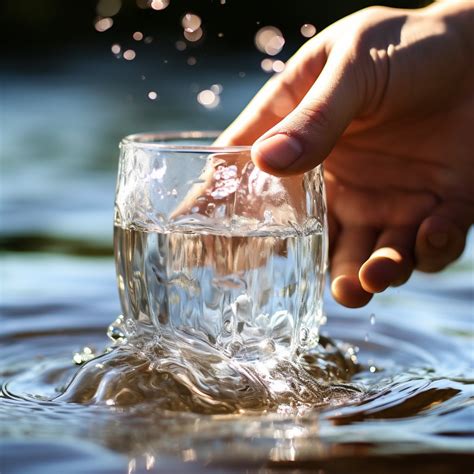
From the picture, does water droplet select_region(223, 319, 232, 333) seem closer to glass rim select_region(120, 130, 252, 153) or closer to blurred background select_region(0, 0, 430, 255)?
glass rim select_region(120, 130, 252, 153)

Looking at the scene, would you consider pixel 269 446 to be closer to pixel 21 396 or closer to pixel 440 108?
pixel 21 396

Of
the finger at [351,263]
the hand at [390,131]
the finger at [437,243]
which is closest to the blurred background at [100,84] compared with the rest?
the hand at [390,131]

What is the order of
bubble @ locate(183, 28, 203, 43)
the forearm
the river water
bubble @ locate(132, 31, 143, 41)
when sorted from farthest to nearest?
1. bubble @ locate(132, 31, 143, 41)
2. bubble @ locate(183, 28, 203, 43)
3. the forearm
4. the river water

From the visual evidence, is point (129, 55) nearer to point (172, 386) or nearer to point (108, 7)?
point (108, 7)

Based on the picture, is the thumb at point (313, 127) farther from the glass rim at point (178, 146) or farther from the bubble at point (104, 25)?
the bubble at point (104, 25)

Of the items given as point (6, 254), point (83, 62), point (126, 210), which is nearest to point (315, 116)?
point (126, 210)

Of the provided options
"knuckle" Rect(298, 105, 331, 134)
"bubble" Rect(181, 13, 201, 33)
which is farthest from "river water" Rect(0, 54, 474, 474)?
"bubble" Rect(181, 13, 201, 33)

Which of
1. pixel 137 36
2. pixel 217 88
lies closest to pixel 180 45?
pixel 137 36
